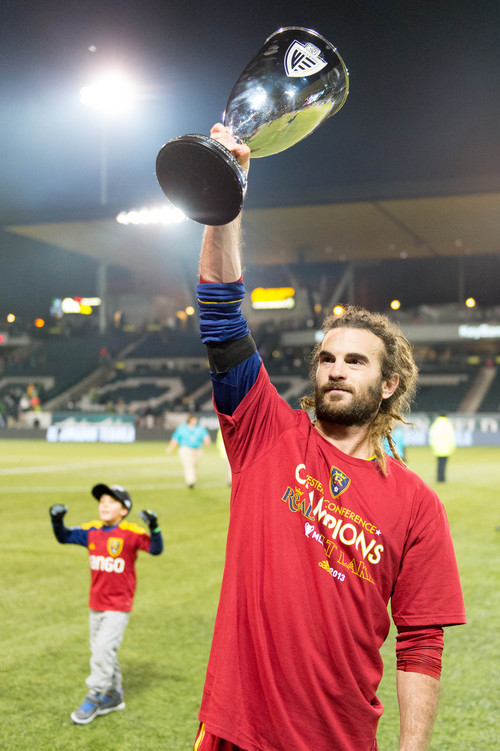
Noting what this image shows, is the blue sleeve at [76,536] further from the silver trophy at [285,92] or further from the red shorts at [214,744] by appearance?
the silver trophy at [285,92]

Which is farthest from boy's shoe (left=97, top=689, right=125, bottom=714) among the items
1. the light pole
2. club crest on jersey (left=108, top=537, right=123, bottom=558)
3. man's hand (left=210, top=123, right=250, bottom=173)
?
the light pole

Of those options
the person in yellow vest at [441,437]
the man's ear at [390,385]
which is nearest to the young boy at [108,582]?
the man's ear at [390,385]

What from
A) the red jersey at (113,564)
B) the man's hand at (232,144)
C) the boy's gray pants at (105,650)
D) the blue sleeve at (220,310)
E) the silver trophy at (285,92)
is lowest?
the boy's gray pants at (105,650)

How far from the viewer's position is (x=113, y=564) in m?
5.22

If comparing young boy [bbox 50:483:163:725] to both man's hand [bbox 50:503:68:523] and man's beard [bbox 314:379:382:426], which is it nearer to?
man's hand [bbox 50:503:68:523]

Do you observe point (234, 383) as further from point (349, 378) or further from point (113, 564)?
point (113, 564)

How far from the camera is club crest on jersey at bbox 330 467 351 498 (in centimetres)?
230

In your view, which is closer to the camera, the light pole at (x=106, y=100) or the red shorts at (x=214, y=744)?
the red shorts at (x=214, y=744)

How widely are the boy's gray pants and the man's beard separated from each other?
3313 mm

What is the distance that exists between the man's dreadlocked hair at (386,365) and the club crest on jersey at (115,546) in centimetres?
295

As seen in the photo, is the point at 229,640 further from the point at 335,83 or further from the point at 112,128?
the point at 112,128

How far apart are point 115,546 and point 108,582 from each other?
0.27 meters

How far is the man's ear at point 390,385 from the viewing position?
258 cm

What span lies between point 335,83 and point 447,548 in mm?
1561
